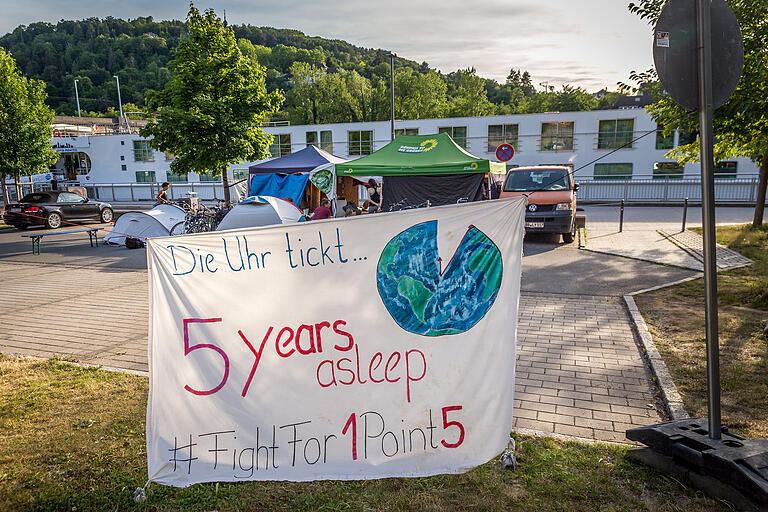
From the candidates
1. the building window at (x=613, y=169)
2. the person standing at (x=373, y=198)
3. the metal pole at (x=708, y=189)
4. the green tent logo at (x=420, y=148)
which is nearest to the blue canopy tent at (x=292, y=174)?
the person standing at (x=373, y=198)

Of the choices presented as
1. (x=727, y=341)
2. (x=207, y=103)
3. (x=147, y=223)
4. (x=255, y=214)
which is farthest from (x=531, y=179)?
(x=147, y=223)

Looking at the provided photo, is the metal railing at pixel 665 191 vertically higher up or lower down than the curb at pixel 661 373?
higher up

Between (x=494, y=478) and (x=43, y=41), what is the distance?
155437 millimetres

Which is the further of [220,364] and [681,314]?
[681,314]

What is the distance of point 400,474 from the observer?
3.07 m

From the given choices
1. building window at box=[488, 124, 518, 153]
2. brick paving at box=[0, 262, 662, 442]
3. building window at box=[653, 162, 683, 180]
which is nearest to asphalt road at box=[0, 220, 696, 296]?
brick paving at box=[0, 262, 662, 442]

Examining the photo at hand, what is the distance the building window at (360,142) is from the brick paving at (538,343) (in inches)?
1294

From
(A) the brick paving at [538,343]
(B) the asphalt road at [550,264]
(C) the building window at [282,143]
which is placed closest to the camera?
(A) the brick paving at [538,343]

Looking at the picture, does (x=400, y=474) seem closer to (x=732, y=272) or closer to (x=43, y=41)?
(x=732, y=272)

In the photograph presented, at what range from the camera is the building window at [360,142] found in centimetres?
4169

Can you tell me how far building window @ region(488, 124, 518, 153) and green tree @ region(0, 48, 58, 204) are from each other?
2872 cm

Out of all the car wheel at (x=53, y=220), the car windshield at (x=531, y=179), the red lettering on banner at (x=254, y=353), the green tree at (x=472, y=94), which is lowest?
the car wheel at (x=53, y=220)

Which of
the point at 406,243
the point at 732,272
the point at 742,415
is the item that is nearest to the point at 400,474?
the point at 406,243

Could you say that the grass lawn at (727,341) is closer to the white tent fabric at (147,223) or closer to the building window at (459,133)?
the white tent fabric at (147,223)
